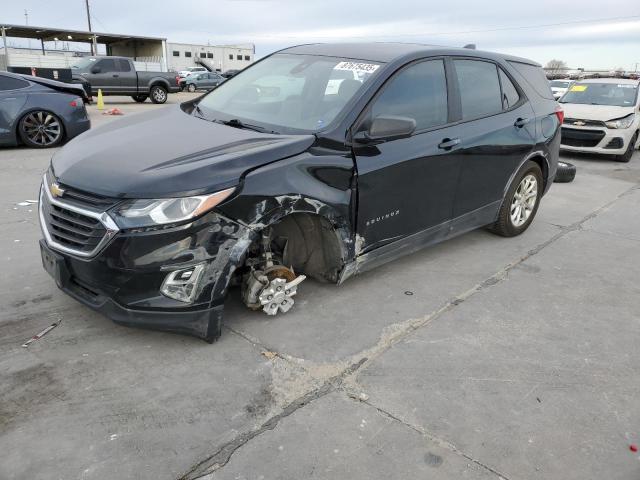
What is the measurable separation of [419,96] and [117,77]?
18934mm

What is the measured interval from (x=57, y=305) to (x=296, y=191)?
1852 mm

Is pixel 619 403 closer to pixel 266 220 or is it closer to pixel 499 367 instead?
pixel 499 367

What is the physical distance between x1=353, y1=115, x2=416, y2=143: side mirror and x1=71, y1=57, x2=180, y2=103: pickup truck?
1854cm

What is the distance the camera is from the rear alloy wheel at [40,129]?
29.2 ft

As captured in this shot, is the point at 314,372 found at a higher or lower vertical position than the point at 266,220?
lower

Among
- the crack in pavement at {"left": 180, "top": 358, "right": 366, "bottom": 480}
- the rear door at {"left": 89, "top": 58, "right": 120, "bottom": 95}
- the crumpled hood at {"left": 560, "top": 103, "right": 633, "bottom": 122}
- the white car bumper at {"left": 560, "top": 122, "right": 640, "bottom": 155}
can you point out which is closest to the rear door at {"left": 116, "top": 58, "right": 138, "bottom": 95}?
the rear door at {"left": 89, "top": 58, "right": 120, "bottom": 95}

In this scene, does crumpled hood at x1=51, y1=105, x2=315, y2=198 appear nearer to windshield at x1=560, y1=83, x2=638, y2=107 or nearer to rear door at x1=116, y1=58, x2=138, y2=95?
windshield at x1=560, y1=83, x2=638, y2=107

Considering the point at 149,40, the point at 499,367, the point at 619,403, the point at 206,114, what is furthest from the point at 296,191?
the point at 149,40

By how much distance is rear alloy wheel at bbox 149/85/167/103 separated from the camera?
20906 millimetres

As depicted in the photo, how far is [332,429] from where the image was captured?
8.13ft

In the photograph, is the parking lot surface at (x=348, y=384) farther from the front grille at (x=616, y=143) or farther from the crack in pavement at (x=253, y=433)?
the front grille at (x=616, y=143)

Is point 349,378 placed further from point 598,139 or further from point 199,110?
point 598,139

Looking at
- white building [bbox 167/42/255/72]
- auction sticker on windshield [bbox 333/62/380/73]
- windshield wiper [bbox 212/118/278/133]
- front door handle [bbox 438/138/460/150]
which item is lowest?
white building [bbox 167/42/255/72]

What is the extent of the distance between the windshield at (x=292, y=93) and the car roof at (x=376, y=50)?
3.6 inches
